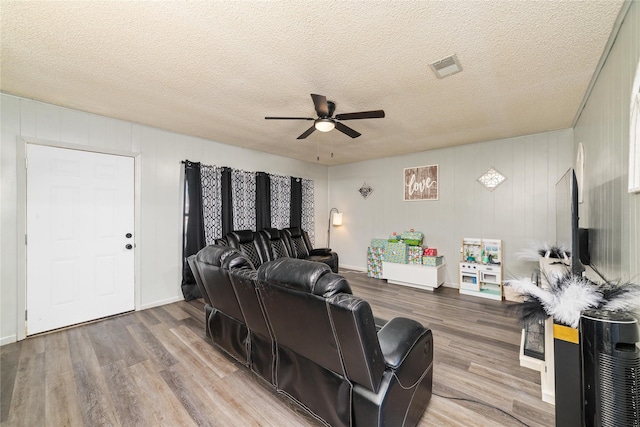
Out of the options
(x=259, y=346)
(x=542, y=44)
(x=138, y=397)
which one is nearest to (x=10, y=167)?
(x=138, y=397)

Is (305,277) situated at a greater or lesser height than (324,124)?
lesser

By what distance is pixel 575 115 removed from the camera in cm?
310

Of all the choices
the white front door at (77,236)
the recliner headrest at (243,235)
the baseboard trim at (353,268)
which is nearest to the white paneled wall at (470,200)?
the baseboard trim at (353,268)

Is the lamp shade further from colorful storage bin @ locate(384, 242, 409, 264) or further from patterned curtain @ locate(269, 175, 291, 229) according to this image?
colorful storage bin @ locate(384, 242, 409, 264)

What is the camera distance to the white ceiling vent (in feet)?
6.60

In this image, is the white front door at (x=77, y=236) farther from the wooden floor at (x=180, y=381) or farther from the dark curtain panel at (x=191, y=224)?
the dark curtain panel at (x=191, y=224)

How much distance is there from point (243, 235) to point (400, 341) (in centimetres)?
349

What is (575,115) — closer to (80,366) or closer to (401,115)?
(401,115)

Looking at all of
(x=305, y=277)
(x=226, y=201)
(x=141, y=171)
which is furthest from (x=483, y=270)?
(x=141, y=171)

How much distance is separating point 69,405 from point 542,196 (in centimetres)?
580

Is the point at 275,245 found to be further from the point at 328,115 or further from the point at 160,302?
the point at 328,115

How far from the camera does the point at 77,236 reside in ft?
10.2

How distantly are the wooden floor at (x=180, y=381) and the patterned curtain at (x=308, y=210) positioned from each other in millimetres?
3262

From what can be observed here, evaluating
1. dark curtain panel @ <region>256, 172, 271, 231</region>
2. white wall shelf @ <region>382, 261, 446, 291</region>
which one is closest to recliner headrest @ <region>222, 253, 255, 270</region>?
dark curtain panel @ <region>256, 172, 271, 231</region>
